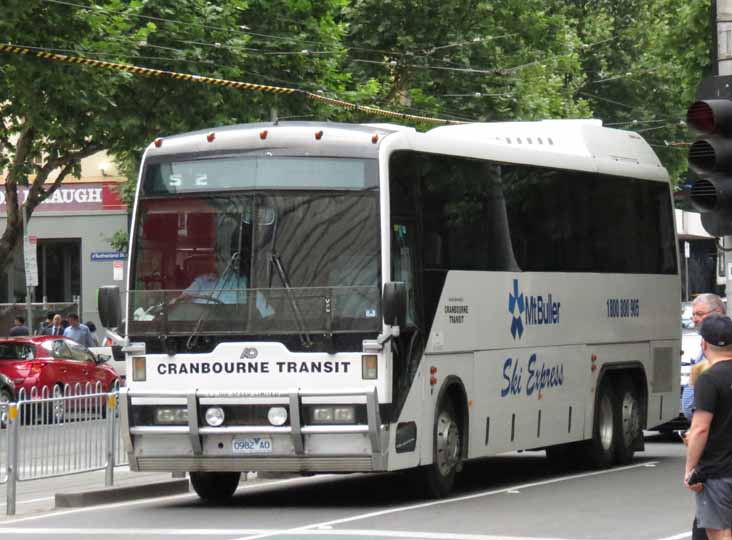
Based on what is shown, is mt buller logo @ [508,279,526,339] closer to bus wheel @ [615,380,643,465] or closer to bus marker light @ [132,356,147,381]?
bus wheel @ [615,380,643,465]

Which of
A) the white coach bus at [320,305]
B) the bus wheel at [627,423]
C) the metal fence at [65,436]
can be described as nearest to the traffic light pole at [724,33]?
the white coach bus at [320,305]

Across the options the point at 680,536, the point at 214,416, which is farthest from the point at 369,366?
the point at 680,536

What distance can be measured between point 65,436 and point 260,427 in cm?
342

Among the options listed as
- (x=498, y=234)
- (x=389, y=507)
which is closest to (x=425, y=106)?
(x=498, y=234)

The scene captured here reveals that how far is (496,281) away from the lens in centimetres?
1756

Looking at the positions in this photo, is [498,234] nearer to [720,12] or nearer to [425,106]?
[720,12]

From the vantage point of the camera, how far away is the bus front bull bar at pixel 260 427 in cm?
1496

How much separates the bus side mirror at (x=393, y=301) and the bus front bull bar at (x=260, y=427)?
64cm

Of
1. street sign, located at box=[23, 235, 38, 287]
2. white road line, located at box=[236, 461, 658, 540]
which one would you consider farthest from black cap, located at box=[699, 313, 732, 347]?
street sign, located at box=[23, 235, 38, 287]

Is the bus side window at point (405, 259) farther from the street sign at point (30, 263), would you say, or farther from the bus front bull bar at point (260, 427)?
the street sign at point (30, 263)

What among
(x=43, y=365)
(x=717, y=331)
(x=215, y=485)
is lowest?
(x=215, y=485)

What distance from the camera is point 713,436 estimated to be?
895cm

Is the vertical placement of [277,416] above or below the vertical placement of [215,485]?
above

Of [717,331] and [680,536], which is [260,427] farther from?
[717,331]
